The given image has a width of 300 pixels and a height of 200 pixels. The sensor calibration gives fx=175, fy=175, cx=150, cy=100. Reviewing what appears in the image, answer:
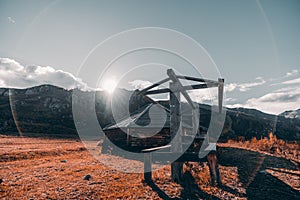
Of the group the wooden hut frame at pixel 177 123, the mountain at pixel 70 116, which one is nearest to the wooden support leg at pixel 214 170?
the wooden hut frame at pixel 177 123

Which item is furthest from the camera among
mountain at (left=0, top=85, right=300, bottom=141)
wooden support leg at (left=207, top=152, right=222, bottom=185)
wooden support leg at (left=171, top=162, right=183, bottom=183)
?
mountain at (left=0, top=85, right=300, bottom=141)

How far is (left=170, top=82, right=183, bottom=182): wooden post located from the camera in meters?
Result: 7.08

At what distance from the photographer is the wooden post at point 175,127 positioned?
279 inches

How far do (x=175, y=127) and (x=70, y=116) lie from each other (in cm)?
6131

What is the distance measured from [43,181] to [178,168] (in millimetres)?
6063

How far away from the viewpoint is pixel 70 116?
61125 mm

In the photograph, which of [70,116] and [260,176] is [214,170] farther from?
[70,116]

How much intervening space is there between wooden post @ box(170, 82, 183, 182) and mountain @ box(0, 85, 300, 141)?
1738 cm

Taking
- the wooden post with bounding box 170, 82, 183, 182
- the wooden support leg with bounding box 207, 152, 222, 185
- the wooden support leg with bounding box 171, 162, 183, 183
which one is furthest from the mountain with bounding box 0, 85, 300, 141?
the wooden support leg with bounding box 207, 152, 222, 185

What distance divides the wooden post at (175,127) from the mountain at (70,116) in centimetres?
1738

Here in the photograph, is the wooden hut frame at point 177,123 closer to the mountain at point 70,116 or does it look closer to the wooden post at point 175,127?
the wooden post at point 175,127

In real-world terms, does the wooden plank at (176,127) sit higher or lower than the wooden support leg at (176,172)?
higher

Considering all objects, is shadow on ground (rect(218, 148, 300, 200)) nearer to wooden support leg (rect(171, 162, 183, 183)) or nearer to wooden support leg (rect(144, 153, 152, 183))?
wooden support leg (rect(171, 162, 183, 183))

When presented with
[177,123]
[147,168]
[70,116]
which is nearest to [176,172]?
[147,168]
